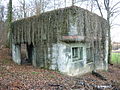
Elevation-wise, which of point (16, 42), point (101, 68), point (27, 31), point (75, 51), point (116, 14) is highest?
point (116, 14)

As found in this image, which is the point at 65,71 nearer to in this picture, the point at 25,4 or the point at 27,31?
the point at 27,31

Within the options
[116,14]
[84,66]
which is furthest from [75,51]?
[116,14]

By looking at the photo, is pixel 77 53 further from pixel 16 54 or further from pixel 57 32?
pixel 16 54

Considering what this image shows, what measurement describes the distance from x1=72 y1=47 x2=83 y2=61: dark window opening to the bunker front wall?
0.42 metres

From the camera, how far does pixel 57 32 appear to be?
8.24 metres

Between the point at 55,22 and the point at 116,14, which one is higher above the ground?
the point at 116,14

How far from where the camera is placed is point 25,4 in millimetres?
18109

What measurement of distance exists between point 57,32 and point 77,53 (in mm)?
2333

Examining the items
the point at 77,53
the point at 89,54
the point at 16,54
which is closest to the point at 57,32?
the point at 77,53

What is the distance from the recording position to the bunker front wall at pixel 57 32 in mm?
8055

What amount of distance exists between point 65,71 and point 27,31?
4.57m

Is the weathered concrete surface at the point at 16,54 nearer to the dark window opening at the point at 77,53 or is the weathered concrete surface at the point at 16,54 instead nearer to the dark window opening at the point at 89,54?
the dark window opening at the point at 77,53

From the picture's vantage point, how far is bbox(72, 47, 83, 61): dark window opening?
355 inches

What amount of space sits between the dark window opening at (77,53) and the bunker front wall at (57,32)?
1.39 feet
